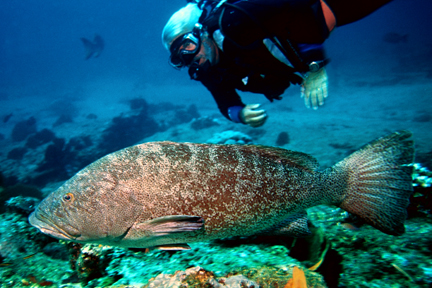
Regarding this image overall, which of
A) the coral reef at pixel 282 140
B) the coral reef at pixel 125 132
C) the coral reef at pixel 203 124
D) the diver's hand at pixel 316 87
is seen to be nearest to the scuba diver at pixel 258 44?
the diver's hand at pixel 316 87

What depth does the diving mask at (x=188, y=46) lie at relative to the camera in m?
3.48

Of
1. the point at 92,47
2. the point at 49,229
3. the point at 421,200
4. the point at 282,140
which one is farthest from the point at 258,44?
the point at 92,47

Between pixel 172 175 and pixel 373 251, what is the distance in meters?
2.29

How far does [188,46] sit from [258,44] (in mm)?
1619

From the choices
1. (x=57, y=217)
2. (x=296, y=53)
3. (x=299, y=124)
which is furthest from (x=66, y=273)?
(x=299, y=124)

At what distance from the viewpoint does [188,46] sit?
3.60 metres

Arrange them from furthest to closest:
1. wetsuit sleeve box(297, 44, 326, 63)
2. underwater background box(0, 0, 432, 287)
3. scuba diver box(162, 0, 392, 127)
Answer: wetsuit sleeve box(297, 44, 326, 63)
scuba diver box(162, 0, 392, 127)
underwater background box(0, 0, 432, 287)

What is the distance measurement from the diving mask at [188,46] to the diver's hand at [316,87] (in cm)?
198

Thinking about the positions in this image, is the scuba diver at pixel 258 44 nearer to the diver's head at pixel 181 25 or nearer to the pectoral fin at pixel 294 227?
the diver's head at pixel 181 25

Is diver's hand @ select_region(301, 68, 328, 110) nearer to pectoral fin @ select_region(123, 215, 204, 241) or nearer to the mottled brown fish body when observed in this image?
the mottled brown fish body

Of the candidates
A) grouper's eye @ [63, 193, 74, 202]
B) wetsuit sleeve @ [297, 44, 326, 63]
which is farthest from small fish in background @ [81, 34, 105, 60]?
grouper's eye @ [63, 193, 74, 202]

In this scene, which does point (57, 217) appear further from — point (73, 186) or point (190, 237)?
point (190, 237)

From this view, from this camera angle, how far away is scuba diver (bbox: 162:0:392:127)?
2.00 meters

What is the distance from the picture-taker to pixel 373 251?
207 centimetres
